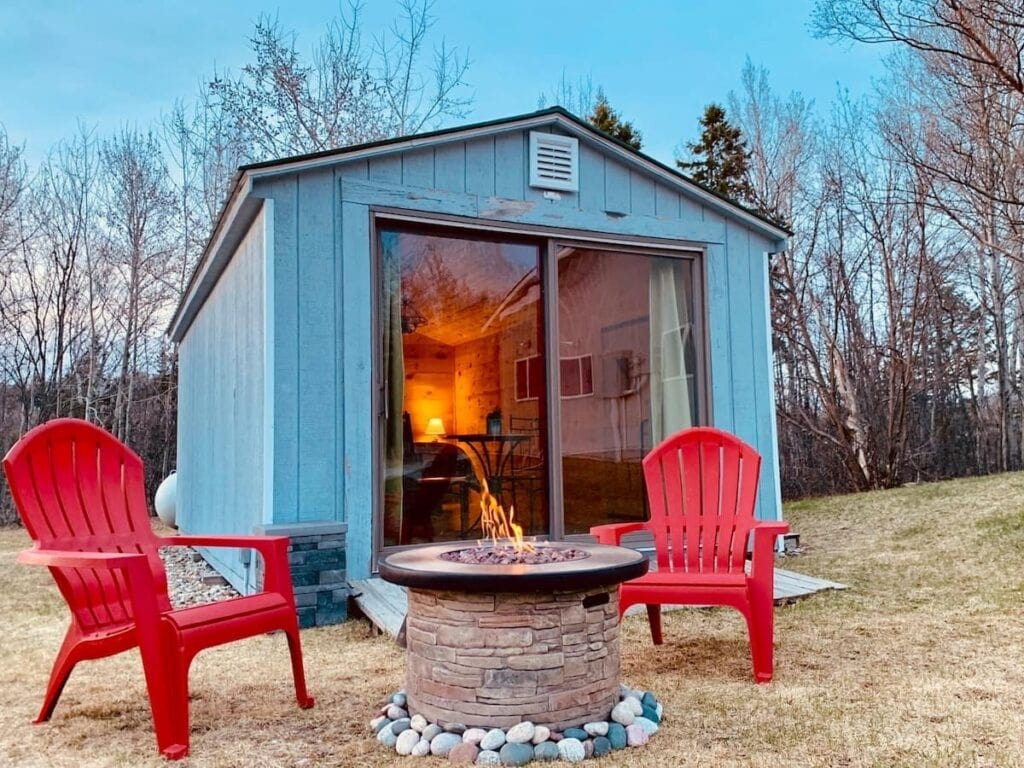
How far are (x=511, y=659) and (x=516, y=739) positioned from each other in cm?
22

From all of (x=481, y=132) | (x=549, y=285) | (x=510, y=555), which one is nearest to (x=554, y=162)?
(x=481, y=132)

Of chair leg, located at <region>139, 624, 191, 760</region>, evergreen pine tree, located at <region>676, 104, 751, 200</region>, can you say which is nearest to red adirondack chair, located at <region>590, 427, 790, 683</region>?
chair leg, located at <region>139, 624, 191, 760</region>

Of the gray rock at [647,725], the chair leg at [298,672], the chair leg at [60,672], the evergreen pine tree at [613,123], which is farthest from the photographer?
the evergreen pine tree at [613,123]

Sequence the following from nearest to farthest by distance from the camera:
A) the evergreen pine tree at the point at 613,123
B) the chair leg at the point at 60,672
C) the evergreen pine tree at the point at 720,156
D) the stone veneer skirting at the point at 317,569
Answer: the chair leg at the point at 60,672, the stone veneer skirting at the point at 317,569, the evergreen pine tree at the point at 720,156, the evergreen pine tree at the point at 613,123

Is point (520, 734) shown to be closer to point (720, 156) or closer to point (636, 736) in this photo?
point (636, 736)

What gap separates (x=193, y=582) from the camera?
5629 mm

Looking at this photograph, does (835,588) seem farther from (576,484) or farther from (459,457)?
(459,457)

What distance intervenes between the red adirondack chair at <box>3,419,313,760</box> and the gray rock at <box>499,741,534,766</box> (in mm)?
896

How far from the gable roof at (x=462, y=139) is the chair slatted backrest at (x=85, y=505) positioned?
1.80m

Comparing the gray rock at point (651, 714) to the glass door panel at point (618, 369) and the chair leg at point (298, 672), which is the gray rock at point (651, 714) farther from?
the glass door panel at point (618, 369)

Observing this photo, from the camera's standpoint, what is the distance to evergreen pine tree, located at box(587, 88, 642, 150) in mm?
13484

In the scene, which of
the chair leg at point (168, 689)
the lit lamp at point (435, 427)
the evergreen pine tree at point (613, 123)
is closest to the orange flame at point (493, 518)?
the lit lamp at point (435, 427)

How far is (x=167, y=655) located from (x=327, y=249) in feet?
8.48

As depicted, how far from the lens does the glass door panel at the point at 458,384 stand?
4625 mm
